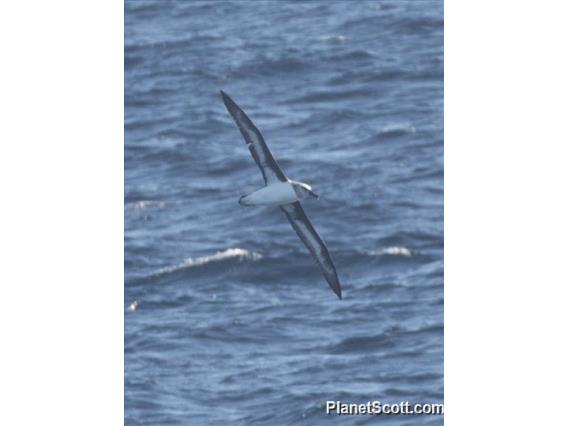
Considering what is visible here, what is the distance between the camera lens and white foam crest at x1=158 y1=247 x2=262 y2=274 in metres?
16.9

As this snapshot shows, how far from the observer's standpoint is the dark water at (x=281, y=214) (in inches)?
627

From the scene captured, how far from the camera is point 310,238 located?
52.2ft

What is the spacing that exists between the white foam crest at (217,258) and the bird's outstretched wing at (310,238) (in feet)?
4.98

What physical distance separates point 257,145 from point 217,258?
2358 mm
